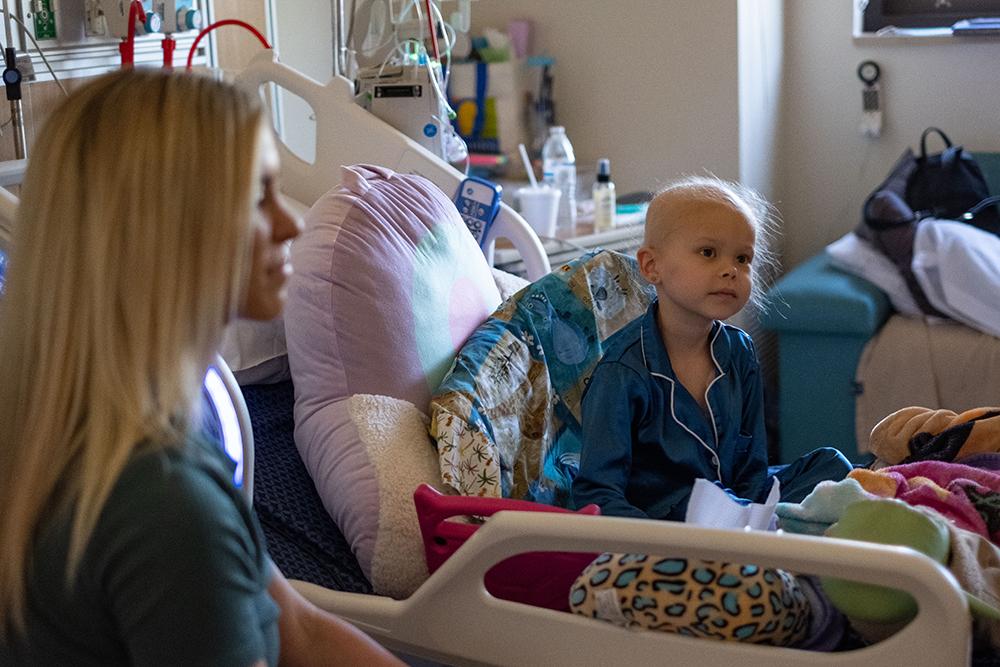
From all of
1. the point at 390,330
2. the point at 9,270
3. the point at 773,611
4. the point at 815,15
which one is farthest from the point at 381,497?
the point at 815,15

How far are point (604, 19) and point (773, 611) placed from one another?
101 inches

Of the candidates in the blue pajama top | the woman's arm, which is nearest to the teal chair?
the blue pajama top

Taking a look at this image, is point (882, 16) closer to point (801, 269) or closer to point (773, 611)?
point (801, 269)

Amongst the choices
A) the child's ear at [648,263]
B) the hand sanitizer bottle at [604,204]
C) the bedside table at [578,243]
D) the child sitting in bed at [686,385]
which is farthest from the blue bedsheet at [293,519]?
the hand sanitizer bottle at [604,204]

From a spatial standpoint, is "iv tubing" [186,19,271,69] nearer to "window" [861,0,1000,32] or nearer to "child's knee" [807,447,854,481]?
"child's knee" [807,447,854,481]

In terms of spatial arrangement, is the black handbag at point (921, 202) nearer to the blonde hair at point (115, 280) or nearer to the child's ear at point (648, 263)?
the child's ear at point (648, 263)

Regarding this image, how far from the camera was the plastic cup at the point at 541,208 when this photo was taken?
10.3ft

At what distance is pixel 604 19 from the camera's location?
11.8 ft

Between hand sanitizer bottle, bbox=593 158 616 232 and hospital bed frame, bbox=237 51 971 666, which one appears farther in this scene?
hand sanitizer bottle, bbox=593 158 616 232

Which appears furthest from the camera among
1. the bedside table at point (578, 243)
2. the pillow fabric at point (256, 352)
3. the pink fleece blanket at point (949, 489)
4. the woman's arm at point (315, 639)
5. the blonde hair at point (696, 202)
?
the bedside table at point (578, 243)

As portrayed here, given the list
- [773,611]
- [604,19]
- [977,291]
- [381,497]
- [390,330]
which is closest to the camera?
[773,611]

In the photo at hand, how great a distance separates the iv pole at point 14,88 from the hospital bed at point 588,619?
2.72 ft

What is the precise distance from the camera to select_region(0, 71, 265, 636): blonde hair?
92 cm

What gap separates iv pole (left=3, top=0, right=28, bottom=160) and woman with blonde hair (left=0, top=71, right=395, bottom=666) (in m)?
1.46
